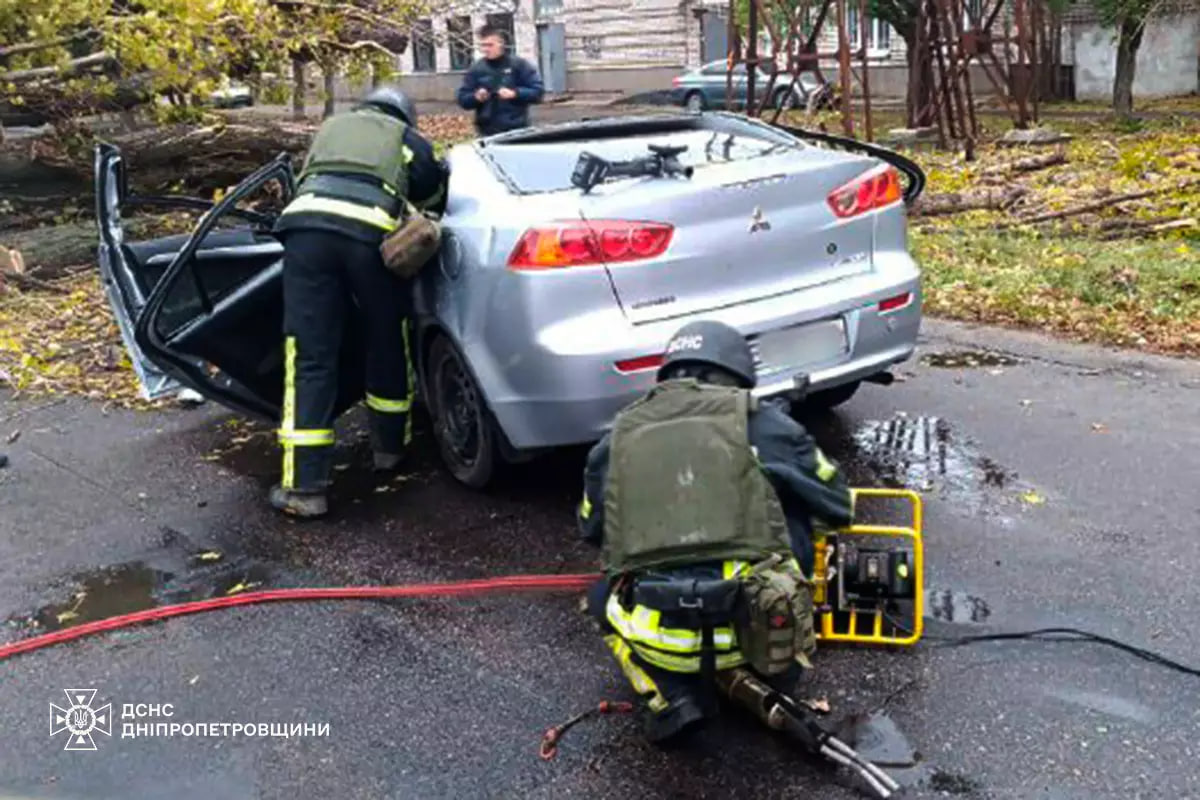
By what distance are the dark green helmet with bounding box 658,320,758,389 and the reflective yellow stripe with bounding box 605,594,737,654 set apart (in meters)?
0.68

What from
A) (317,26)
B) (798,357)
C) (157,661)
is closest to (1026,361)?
(798,357)

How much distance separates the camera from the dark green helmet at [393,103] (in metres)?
5.31

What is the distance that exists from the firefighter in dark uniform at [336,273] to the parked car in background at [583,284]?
17 cm

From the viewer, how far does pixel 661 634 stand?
308 centimetres

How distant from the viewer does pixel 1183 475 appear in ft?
15.9

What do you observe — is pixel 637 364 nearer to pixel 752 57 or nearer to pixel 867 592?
pixel 867 592

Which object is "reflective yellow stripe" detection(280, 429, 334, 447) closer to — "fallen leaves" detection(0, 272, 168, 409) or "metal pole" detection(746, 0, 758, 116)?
"fallen leaves" detection(0, 272, 168, 409)

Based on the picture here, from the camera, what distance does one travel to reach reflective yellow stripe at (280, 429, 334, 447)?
4996mm

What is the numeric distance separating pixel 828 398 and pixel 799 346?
3.91 ft

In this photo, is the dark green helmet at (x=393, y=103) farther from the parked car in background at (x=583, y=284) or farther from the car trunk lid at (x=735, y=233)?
the car trunk lid at (x=735, y=233)

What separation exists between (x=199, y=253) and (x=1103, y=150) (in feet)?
40.5

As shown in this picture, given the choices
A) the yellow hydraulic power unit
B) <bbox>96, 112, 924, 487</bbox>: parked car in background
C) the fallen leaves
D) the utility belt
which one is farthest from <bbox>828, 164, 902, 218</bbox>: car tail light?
the fallen leaves

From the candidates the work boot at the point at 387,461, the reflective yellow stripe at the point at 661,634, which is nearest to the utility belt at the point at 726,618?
the reflective yellow stripe at the point at 661,634

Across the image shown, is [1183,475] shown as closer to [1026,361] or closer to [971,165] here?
[1026,361]
